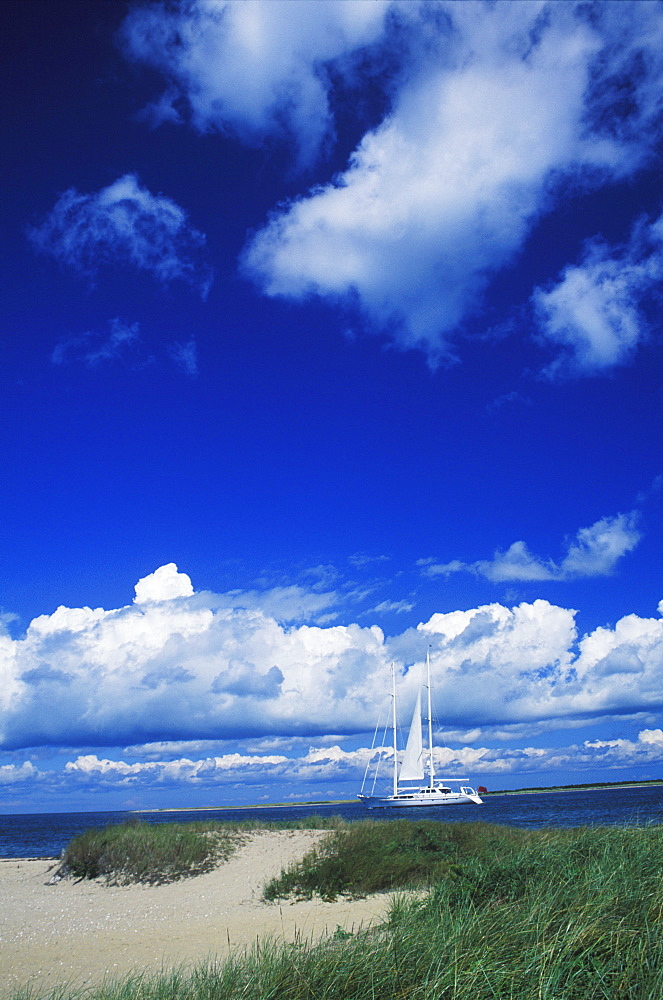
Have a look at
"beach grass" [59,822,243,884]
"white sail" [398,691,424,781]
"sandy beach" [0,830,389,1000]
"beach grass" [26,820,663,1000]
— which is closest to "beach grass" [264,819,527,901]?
"sandy beach" [0,830,389,1000]

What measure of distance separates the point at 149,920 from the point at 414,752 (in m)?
81.2

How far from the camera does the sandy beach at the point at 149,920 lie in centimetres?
1228

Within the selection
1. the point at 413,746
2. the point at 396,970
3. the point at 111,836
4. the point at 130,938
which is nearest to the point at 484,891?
the point at 396,970

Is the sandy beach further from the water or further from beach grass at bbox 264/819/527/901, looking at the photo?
the water

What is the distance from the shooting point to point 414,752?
304 feet

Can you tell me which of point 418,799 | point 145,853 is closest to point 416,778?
point 418,799

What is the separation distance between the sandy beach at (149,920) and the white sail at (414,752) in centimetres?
7077

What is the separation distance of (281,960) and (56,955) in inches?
365

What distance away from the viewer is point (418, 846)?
64.2ft

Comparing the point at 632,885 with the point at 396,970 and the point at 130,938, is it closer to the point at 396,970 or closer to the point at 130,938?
the point at 396,970

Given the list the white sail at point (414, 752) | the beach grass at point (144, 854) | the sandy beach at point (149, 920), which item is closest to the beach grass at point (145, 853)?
the beach grass at point (144, 854)

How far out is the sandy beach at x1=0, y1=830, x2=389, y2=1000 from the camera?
12.3 metres

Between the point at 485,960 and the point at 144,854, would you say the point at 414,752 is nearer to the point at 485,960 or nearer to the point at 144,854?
the point at 144,854

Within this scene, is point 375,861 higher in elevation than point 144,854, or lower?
higher
